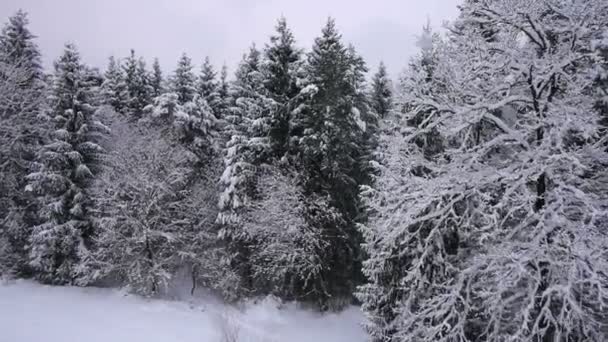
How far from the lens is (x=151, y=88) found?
30.7 m

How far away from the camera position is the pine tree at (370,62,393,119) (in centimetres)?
2431

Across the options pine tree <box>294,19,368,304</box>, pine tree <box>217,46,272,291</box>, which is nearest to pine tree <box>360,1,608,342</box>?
pine tree <box>294,19,368,304</box>

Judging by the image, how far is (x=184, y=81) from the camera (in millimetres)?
25812

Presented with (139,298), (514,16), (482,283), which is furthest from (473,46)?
(139,298)

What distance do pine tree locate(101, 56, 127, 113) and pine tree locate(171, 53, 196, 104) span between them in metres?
4.45

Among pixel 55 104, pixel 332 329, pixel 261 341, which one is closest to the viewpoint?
pixel 261 341

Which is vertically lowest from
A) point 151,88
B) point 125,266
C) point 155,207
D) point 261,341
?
point 261,341

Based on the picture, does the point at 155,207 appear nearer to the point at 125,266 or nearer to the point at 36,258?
the point at 125,266

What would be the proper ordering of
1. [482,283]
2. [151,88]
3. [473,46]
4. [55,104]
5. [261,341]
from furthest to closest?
[151,88] < [55,104] < [261,341] < [473,46] < [482,283]

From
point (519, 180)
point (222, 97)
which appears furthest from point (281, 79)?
point (519, 180)

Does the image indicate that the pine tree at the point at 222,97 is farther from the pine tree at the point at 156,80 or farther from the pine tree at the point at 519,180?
the pine tree at the point at 519,180

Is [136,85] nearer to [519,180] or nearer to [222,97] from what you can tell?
[222,97]

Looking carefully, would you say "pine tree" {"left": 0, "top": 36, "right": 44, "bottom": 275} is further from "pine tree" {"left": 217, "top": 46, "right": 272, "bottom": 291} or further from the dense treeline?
"pine tree" {"left": 217, "top": 46, "right": 272, "bottom": 291}

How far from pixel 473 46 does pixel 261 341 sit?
13.0 metres
